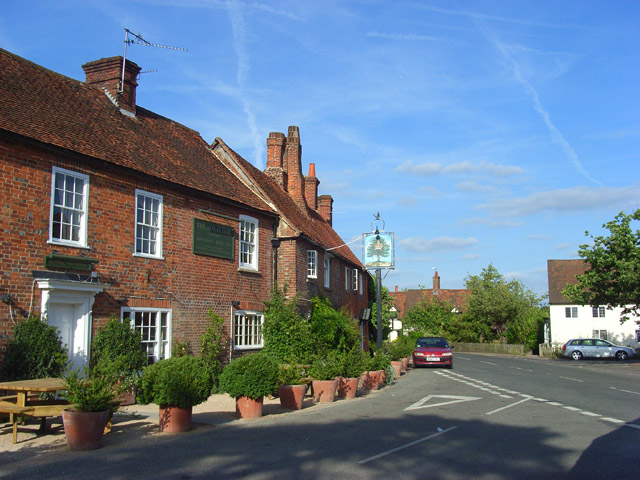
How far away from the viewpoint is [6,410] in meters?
8.83

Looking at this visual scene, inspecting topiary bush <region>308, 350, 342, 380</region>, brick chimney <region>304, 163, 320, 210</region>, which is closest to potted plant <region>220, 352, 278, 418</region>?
topiary bush <region>308, 350, 342, 380</region>

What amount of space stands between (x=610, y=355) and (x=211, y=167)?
3311cm

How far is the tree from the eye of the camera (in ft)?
101

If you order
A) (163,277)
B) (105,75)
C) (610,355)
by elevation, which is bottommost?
(610,355)

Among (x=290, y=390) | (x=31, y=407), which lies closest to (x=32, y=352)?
(x=31, y=407)

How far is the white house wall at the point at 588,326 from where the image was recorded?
1982 inches

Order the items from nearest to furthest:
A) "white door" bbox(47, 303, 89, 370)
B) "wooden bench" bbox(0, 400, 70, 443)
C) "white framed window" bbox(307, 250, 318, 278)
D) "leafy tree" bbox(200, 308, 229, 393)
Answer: "wooden bench" bbox(0, 400, 70, 443) → "white door" bbox(47, 303, 89, 370) → "leafy tree" bbox(200, 308, 229, 393) → "white framed window" bbox(307, 250, 318, 278)

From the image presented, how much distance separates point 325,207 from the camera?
123 ft

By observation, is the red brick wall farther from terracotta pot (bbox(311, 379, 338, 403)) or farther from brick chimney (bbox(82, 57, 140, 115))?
terracotta pot (bbox(311, 379, 338, 403))

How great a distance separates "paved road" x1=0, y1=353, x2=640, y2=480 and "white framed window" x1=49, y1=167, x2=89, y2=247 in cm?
579

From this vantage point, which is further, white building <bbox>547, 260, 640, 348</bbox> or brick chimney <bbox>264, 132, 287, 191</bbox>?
white building <bbox>547, 260, 640, 348</bbox>

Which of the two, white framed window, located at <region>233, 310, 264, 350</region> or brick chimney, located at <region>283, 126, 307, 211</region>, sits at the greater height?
brick chimney, located at <region>283, 126, 307, 211</region>

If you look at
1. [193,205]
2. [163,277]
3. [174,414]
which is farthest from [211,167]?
[174,414]

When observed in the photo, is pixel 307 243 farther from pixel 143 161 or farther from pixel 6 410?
pixel 6 410
